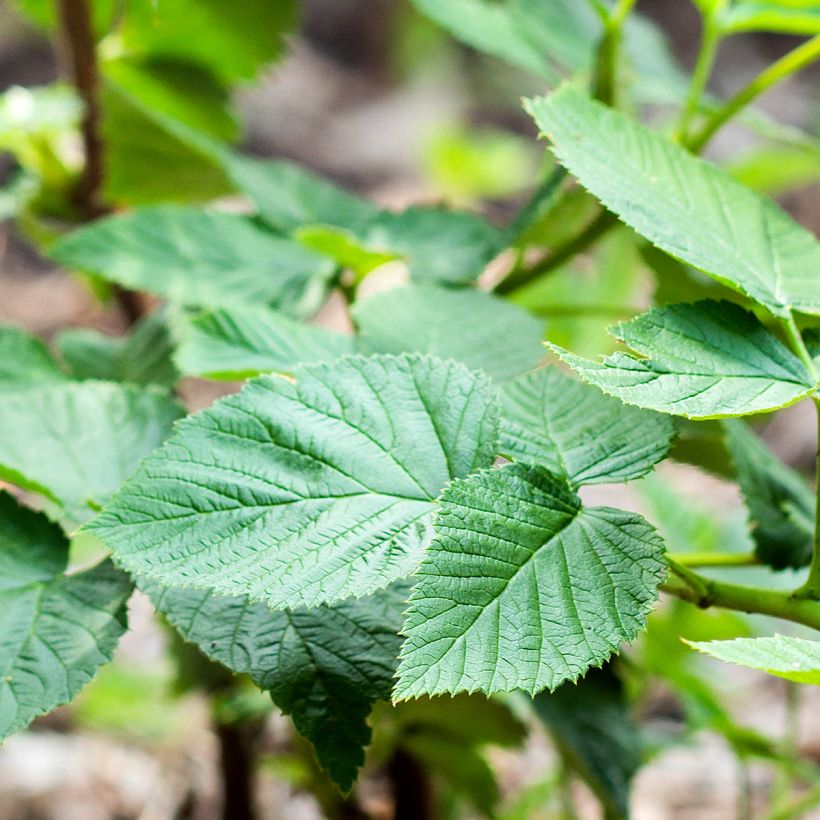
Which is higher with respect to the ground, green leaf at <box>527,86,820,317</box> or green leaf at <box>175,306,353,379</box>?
green leaf at <box>527,86,820,317</box>

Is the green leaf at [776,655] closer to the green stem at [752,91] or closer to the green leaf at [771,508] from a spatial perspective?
the green leaf at [771,508]

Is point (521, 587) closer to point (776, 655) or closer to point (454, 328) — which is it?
point (776, 655)

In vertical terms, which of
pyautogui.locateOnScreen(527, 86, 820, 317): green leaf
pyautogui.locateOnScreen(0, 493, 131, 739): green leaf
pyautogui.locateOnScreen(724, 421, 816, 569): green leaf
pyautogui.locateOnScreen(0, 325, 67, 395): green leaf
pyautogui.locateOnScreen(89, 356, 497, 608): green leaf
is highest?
pyautogui.locateOnScreen(527, 86, 820, 317): green leaf

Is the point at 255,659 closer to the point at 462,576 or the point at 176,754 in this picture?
the point at 462,576

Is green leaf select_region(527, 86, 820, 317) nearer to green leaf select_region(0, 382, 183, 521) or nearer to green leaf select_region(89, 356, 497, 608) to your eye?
green leaf select_region(89, 356, 497, 608)

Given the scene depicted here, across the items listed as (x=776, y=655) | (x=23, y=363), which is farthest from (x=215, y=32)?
(x=776, y=655)

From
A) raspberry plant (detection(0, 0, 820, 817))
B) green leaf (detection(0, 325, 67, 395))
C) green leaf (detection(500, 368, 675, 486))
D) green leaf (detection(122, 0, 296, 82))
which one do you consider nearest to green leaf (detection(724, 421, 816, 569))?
raspberry plant (detection(0, 0, 820, 817))
